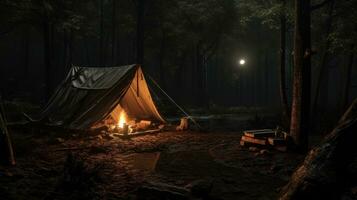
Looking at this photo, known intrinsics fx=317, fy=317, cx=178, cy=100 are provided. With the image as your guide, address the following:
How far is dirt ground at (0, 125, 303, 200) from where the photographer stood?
6.27 meters

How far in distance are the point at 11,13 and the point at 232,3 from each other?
19134mm

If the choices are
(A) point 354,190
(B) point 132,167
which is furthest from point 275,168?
(A) point 354,190

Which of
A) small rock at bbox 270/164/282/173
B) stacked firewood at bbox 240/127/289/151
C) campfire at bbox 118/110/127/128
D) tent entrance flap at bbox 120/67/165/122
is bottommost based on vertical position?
Result: small rock at bbox 270/164/282/173

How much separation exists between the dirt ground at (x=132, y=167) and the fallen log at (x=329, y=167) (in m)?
1.53

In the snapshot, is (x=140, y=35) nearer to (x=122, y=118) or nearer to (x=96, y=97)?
(x=122, y=118)

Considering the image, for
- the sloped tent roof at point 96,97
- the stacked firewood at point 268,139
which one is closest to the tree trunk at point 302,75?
the stacked firewood at point 268,139

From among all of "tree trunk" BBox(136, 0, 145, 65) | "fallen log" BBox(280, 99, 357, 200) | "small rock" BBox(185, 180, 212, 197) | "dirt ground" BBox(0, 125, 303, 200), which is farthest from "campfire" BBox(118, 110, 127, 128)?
"tree trunk" BBox(136, 0, 145, 65)

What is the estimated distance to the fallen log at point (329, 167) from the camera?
15.1ft

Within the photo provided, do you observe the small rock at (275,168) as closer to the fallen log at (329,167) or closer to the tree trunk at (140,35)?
the fallen log at (329,167)

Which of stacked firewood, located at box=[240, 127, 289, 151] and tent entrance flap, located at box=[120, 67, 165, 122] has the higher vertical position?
tent entrance flap, located at box=[120, 67, 165, 122]

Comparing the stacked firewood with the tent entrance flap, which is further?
the tent entrance flap

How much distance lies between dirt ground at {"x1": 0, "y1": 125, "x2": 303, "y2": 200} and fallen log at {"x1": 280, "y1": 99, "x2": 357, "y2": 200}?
1.53 m

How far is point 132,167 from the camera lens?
8.55 metres

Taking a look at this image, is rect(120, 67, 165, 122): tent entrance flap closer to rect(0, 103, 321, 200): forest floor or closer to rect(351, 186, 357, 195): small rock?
rect(0, 103, 321, 200): forest floor
